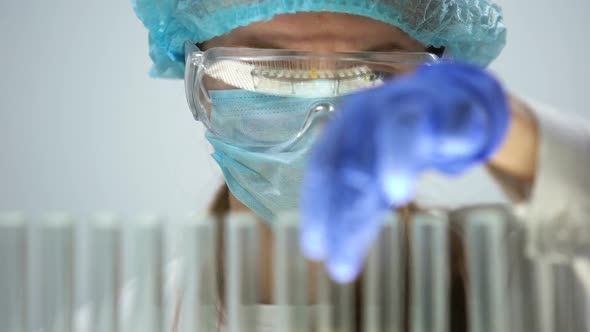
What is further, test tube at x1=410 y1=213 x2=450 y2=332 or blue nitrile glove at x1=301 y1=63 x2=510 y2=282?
test tube at x1=410 y1=213 x2=450 y2=332

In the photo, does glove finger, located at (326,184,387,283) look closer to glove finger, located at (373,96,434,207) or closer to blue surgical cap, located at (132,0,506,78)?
glove finger, located at (373,96,434,207)

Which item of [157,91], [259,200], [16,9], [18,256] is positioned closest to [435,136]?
[259,200]

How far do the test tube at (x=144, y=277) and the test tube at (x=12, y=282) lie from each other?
192 millimetres

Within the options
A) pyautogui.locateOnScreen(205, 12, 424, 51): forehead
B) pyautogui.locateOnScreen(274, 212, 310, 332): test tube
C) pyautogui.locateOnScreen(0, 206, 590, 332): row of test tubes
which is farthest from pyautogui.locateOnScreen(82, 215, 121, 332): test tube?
pyautogui.locateOnScreen(205, 12, 424, 51): forehead

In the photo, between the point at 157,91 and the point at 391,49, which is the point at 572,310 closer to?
the point at 391,49

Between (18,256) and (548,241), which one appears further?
(18,256)

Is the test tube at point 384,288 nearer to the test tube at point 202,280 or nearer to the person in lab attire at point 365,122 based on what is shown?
the person in lab attire at point 365,122

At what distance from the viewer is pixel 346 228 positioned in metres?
0.54

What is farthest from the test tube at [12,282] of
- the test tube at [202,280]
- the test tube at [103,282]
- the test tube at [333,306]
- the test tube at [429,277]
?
the test tube at [429,277]

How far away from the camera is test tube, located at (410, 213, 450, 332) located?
1058 mm

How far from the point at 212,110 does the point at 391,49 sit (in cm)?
36

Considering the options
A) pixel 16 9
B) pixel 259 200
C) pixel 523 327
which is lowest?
pixel 523 327

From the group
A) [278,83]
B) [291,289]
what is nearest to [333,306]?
[291,289]

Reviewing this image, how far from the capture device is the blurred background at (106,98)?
175 centimetres
